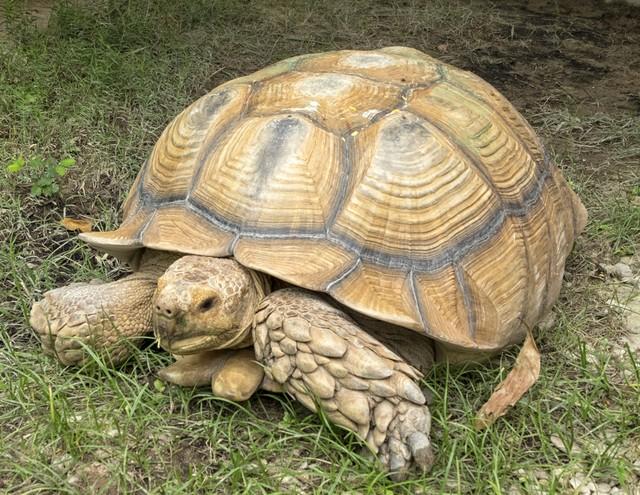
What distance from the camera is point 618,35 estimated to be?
5.62 meters

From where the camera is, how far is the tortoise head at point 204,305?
83.8 inches

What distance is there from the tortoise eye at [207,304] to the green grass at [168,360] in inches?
14.1

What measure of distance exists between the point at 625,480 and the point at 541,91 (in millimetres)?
3147

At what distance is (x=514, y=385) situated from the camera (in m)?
2.41

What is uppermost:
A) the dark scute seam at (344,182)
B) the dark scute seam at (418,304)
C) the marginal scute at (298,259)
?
the dark scute seam at (344,182)

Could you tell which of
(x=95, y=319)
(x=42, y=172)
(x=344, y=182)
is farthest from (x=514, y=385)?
(x=42, y=172)

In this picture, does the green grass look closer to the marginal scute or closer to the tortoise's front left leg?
the tortoise's front left leg

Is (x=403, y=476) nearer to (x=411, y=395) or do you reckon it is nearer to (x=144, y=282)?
(x=411, y=395)

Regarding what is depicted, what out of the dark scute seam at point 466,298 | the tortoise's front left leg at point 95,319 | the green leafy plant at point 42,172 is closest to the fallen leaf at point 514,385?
the dark scute seam at point 466,298

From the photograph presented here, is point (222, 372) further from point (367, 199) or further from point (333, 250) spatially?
point (367, 199)

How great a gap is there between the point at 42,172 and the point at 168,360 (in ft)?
4.93

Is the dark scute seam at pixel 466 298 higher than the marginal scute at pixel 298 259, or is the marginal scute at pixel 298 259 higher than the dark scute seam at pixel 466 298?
the marginal scute at pixel 298 259

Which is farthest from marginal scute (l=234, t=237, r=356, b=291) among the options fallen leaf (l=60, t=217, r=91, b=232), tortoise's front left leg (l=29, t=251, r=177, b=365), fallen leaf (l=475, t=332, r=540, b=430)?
fallen leaf (l=60, t=217, r=91, b=232)

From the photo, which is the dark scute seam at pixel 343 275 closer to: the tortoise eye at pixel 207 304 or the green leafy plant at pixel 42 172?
the tortoise eye at pixel 207 304
